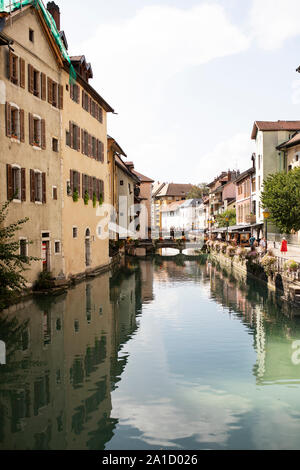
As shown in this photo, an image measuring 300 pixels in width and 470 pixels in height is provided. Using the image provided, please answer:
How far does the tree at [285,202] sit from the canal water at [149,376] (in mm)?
13446

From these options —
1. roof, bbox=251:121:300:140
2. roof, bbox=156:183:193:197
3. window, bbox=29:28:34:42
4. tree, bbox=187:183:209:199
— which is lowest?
window, bbox=29:28:34:42

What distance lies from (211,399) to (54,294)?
14.7 meters

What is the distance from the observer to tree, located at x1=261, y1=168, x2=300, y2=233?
110 ft

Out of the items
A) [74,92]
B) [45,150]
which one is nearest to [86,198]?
[74,92]

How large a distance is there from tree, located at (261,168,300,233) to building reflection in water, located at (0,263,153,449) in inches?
600

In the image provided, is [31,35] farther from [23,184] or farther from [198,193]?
[198,193]

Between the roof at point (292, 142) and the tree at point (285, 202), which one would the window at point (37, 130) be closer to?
the tree at point (285, 202)

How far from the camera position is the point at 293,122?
49.7m

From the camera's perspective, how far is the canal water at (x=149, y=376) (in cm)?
806

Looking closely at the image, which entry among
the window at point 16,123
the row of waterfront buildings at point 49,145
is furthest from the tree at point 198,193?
the window at point 16,123

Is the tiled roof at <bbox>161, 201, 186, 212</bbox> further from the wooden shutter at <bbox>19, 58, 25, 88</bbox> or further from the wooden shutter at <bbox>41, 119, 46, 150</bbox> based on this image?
the wooden shutter at <bbox>19, 58, 25, 88</bbox>

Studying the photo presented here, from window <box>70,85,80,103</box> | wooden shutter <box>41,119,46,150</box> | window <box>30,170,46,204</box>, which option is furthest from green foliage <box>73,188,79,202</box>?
window <box>70,85,80,103</box>

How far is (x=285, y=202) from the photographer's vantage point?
33344 mm

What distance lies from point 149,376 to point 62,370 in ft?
6.68
